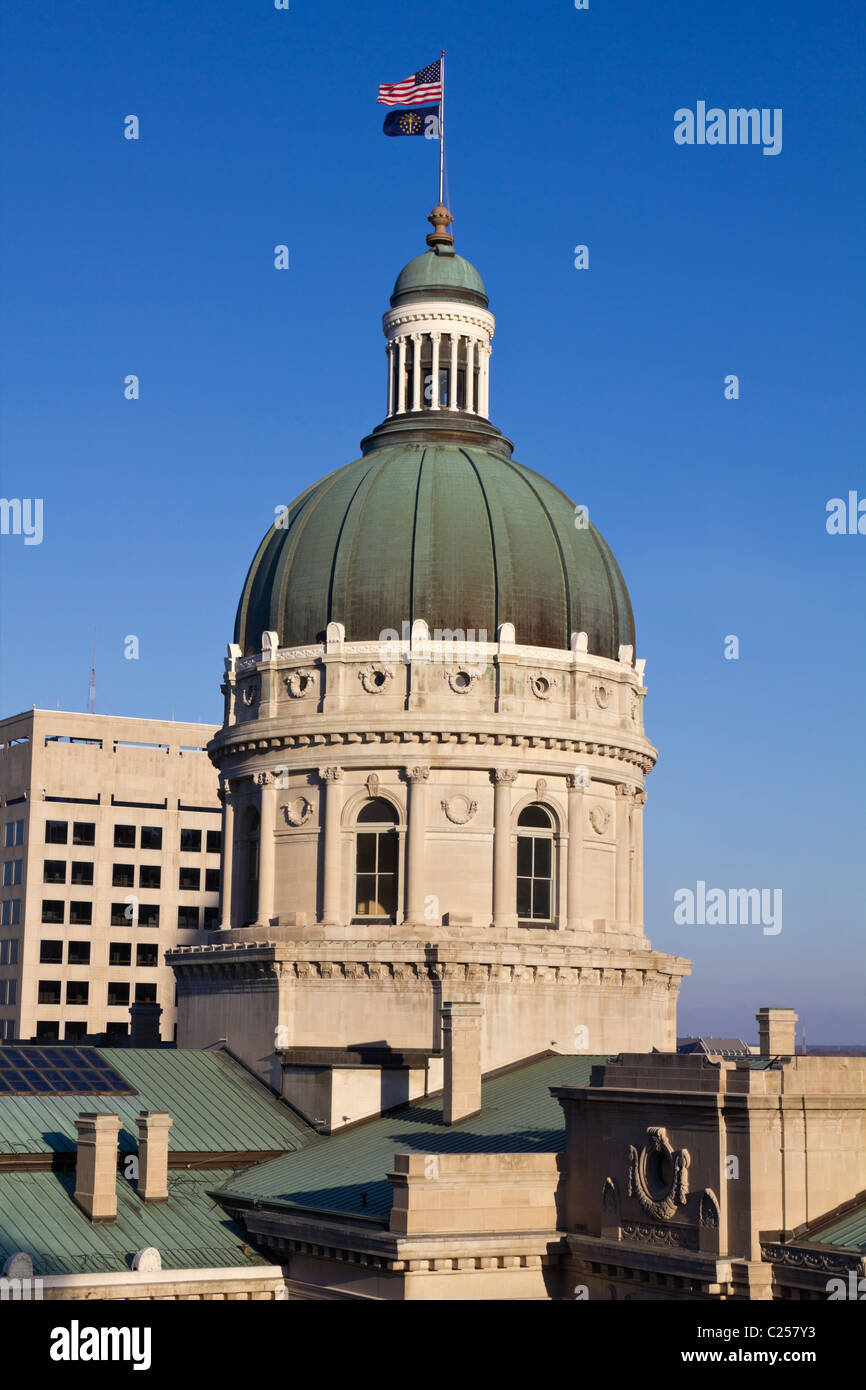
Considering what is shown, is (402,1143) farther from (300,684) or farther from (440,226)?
(440,226)

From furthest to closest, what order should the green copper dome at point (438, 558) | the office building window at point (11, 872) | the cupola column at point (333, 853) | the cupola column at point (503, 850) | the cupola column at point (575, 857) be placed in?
the office building window at point (11, 872), the green copper dome at point (438, 558), the cupola column at point (575, 857), the cupola column at point (333, 853), the cupola column at point (503, 850)

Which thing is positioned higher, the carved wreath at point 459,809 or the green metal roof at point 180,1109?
the carved wreath at point 459,809

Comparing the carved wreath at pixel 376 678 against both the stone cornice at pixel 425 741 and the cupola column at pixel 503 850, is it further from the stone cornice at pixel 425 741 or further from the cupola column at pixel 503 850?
the cupola column at pixel 503 850

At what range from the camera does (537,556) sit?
70125 millimetres

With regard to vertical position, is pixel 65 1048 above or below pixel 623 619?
below

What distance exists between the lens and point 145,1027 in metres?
75.6

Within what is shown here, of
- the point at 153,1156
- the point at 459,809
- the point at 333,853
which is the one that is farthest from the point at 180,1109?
the point at 459,809

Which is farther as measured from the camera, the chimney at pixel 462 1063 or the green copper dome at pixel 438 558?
the green copper dome at pixel 438 558

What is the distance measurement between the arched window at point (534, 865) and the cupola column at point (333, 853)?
6151 millimetres

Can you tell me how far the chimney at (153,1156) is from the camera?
182 feet

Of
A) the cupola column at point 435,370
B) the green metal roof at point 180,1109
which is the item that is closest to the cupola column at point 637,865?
the green metal roof at point 180,1109
